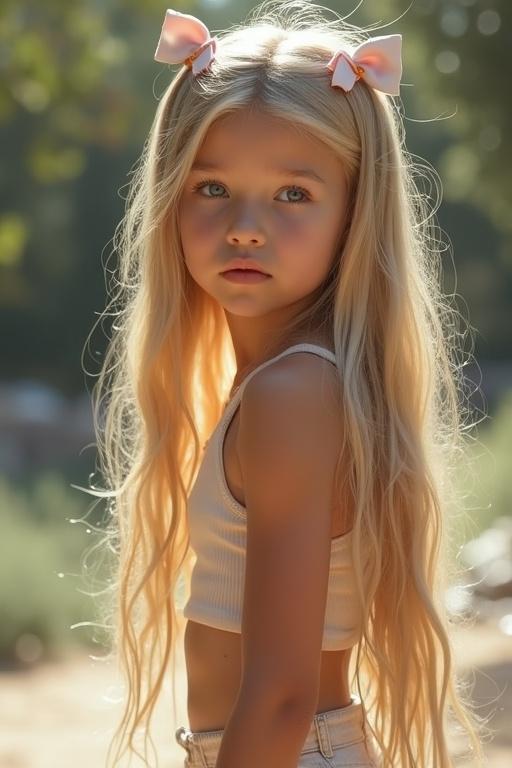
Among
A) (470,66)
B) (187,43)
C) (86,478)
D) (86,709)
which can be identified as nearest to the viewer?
(187,43)

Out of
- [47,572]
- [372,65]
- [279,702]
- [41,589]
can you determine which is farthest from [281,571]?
[47,572]

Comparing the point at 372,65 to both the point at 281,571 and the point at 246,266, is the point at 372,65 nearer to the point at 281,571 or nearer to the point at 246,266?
the point at 246,266

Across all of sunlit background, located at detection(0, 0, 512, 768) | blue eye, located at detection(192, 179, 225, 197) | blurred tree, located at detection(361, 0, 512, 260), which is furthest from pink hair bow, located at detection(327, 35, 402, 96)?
blurred tree, located at detection(361, 0, 512, 260)

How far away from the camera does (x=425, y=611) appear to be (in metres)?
1.92

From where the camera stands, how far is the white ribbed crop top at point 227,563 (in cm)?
186

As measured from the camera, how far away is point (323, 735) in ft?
6.03

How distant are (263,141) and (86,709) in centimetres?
415

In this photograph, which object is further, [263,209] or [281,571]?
[263,209]

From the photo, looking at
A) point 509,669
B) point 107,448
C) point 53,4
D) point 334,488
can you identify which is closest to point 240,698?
point 334,488

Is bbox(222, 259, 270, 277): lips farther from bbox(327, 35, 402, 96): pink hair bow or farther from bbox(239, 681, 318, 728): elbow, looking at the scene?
bbox(239, 681, 318, 728): elbow

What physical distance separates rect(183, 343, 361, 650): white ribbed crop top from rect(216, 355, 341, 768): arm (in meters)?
0.13

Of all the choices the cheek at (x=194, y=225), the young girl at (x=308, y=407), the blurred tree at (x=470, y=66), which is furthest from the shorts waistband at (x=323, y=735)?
the blurred tree at (x=470, y=66)

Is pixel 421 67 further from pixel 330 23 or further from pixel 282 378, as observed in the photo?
pixel 282 378

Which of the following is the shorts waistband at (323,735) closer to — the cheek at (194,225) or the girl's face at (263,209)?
the girl's face at (263,209)
